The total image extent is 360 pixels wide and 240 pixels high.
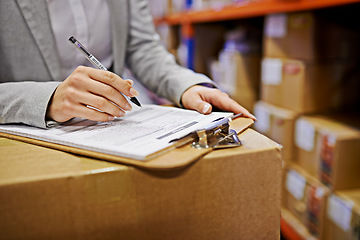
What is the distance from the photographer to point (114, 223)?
0.39 m

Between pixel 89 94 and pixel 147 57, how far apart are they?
44cm

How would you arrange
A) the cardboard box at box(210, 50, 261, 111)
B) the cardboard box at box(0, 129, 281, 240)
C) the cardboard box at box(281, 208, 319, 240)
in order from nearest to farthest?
the cardboard box at box(0, 129, 281, 240)
the cardboard box at box(281, 208, 319, 240)
the cardboard box at box(210, 50, 261, 111)

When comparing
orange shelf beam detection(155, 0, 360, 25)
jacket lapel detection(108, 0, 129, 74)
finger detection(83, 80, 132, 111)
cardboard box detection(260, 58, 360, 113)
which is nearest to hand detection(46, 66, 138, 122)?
finger detection(83, 80, 132, 111)

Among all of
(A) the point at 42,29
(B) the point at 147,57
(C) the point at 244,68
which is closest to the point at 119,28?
(B) the point at 147,57

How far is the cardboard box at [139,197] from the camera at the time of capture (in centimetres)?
37

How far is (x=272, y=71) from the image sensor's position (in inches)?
59.9

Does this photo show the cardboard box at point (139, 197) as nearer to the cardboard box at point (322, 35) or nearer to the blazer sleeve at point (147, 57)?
the blazer sleeve at point (147, 57)

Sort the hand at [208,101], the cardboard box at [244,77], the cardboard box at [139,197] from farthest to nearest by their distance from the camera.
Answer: the cardboard box at [244,77]
the hand at [208,101]
the cardboard box at [139,197]

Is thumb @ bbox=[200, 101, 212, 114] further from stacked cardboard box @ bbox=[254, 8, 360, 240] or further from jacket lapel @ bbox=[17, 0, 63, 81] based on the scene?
A: stacked cardboard box @ bbox=[254, 8, 360, 240]

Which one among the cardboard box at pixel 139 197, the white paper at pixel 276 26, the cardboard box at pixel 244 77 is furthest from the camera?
the cardboard box at pixel 244 77

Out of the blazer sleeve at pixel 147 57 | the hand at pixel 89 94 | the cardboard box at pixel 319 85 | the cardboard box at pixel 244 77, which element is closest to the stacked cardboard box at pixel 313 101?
the cardboard box at pixel 319 85

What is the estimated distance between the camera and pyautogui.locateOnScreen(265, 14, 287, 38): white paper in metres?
1.43

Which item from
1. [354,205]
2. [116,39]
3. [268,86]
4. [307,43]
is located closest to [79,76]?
[116,39]

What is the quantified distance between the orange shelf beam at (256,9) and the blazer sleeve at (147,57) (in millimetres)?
516
